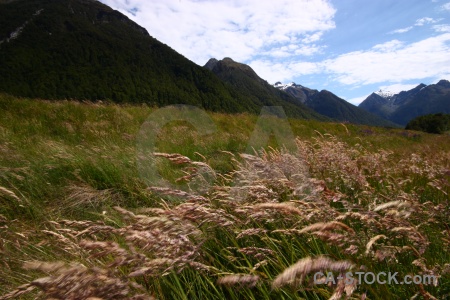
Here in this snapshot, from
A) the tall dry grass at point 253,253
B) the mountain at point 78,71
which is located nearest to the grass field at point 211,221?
the tall dry grass at point 253,253

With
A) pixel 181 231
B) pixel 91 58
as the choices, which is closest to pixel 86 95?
pixel 91 58

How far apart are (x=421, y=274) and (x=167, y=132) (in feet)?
27.7

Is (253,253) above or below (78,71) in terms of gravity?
below

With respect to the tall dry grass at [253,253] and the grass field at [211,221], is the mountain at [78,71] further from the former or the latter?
the tall dry grass at [253,253]

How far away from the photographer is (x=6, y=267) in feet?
6.57

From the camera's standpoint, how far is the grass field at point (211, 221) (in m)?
A: 1.45

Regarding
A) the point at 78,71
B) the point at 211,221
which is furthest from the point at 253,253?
the point at 78,71

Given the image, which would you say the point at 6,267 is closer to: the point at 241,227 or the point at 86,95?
the point at 241,227

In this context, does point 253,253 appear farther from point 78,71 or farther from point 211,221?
point 78,71

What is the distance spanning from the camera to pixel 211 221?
2277 millimetres

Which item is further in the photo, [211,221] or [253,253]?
[211,221]

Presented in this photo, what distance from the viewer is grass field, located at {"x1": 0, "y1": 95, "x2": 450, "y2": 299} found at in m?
1.45

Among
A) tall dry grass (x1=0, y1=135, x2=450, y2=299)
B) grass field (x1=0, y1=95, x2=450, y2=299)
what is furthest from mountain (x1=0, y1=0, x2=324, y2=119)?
tall dry grass (x1=0, y1=135, x2=450, y2=299)

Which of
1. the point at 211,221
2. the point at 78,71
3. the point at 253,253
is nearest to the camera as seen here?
the point at 253,253
